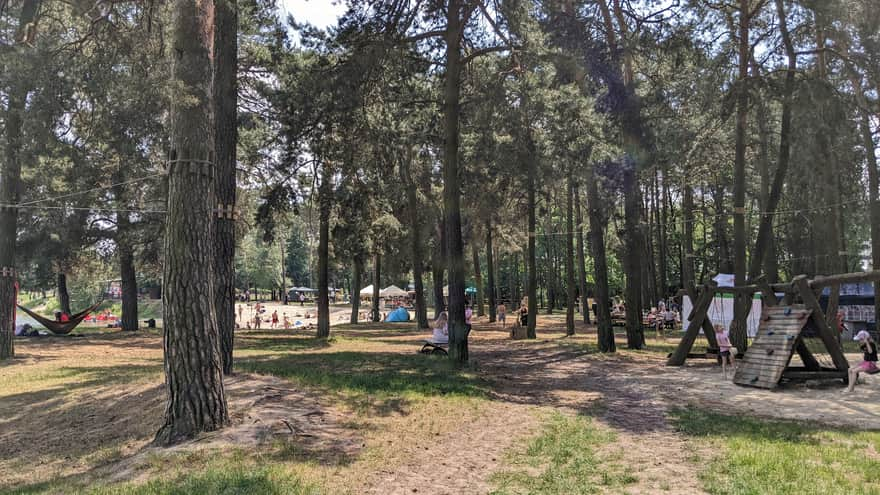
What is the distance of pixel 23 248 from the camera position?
1029 inches

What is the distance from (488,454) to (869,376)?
32.9 feet

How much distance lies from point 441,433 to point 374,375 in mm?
4324

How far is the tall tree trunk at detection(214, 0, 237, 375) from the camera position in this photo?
8922mm

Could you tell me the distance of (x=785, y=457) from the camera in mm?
5461

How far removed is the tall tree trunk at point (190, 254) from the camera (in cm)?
614

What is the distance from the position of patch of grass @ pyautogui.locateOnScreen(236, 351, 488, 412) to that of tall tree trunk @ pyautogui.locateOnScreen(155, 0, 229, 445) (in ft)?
7.22

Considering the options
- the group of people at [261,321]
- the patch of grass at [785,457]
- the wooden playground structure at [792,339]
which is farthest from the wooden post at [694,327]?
the group of people at [261,321]

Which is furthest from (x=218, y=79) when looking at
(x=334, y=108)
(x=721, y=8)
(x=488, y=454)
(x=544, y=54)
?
(x=721, y=8)

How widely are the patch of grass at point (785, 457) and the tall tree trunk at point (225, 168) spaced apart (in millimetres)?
6716

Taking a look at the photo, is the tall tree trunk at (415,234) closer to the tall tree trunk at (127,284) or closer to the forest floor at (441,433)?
the tall tree trunk at (127,284)

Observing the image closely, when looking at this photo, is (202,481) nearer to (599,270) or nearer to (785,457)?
(785,457)

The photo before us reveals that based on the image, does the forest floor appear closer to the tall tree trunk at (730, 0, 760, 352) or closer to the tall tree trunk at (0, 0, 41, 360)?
the tall tree trunk at (0, 0, 41, 360)

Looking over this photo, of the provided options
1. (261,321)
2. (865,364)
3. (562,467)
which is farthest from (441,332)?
(261,321)

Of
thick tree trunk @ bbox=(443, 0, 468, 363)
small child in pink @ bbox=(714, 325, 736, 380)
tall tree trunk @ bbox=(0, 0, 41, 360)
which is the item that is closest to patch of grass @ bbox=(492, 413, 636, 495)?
thick tree trunk @ bbox=(443, 0, 468, 363)
